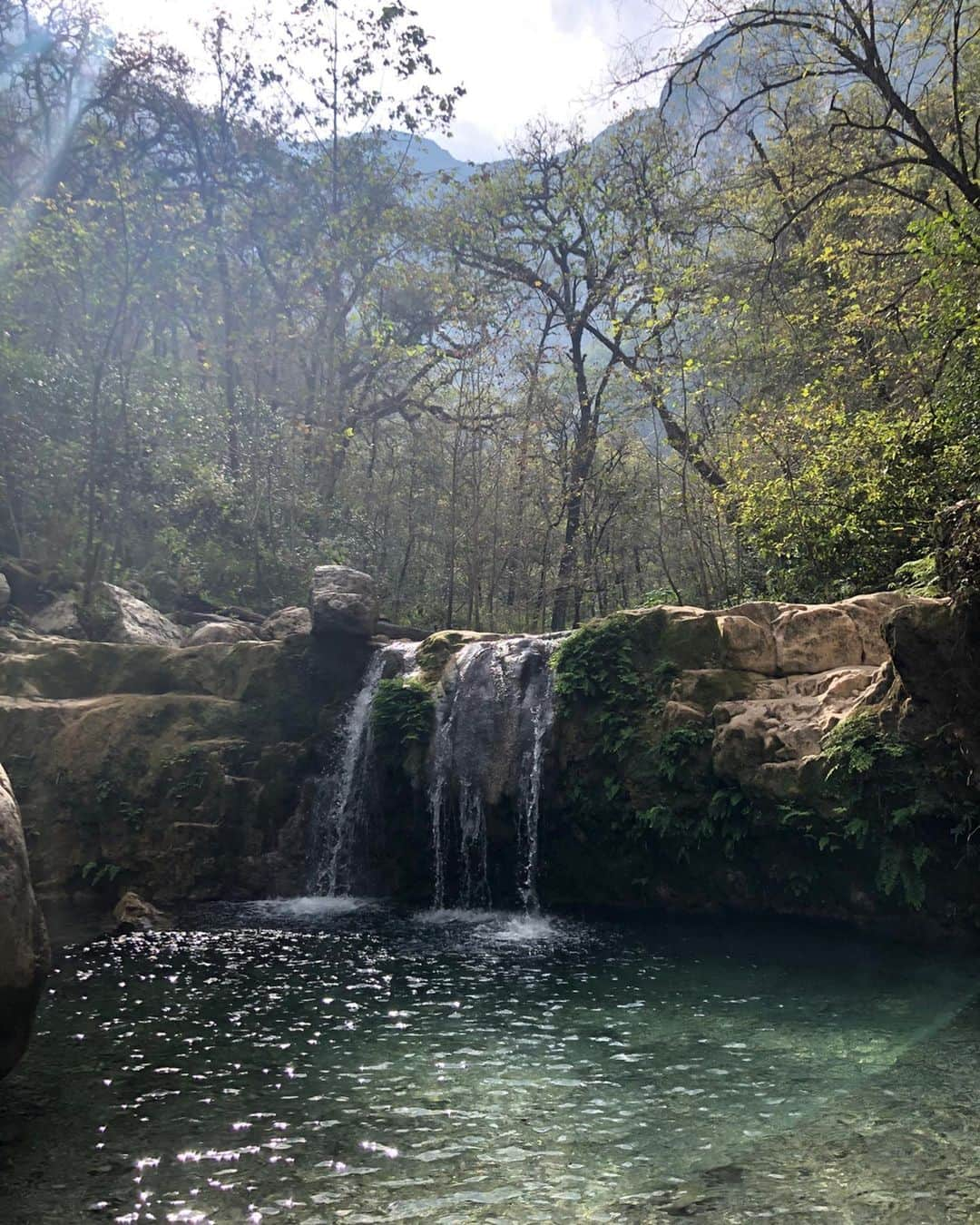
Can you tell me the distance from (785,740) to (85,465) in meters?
17.5

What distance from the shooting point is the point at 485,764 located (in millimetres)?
11188

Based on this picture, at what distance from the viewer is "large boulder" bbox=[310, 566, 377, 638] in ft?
43.0

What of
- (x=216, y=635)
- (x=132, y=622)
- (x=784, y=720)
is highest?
(x=132, y=622)

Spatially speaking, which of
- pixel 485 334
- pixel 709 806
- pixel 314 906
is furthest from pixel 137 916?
pixel 485 334

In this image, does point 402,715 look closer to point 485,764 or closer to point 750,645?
point 485,764

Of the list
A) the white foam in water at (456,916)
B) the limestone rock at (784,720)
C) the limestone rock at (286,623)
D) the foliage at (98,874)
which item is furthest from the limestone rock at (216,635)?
the limestone rock at (784,720)

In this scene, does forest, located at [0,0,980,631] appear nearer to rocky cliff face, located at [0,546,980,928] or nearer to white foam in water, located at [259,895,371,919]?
rocky cliff face, located at [0,546,980,928]

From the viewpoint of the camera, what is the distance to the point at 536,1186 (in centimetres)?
414

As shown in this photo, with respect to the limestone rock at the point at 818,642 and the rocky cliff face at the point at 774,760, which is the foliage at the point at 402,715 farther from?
the limestone rock at the point at 818,642

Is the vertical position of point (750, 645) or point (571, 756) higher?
point (750, 645)

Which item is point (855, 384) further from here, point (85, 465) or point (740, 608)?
point (85, 465)

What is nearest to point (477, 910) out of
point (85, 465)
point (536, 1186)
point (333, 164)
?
point (536, 1186)

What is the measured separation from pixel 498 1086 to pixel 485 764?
5944mm

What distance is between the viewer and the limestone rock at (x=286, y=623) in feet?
51.6
